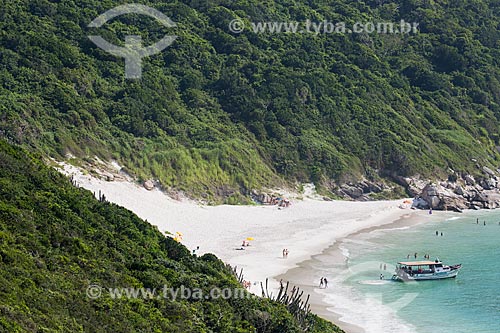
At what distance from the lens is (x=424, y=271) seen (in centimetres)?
4125

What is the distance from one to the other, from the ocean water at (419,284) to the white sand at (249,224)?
2140mm

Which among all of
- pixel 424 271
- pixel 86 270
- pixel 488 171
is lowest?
pixel 86 270

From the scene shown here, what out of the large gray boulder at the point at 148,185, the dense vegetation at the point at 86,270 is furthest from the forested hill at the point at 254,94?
the dense vegetation at the point at 86,270

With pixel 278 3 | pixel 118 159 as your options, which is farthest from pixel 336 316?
pixel 278 3

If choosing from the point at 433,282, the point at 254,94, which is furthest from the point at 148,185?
the point at 433,282

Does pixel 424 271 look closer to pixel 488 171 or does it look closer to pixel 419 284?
pixel 419 284

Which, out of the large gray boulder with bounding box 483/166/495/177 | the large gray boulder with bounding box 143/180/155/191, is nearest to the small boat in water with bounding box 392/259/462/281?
the large gray boulder with bounding box 143/180/155/191

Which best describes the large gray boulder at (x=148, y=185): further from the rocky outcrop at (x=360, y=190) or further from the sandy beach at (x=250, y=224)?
the rocky outcrop at (x=360, y=190)

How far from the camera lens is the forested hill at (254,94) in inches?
2191

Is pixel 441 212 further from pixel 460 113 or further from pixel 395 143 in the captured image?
pixel 460 113

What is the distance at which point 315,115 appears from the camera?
227ft

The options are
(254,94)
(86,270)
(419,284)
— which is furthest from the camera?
(254,94)

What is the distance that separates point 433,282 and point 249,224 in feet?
45.4

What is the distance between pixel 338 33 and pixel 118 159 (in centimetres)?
3633
